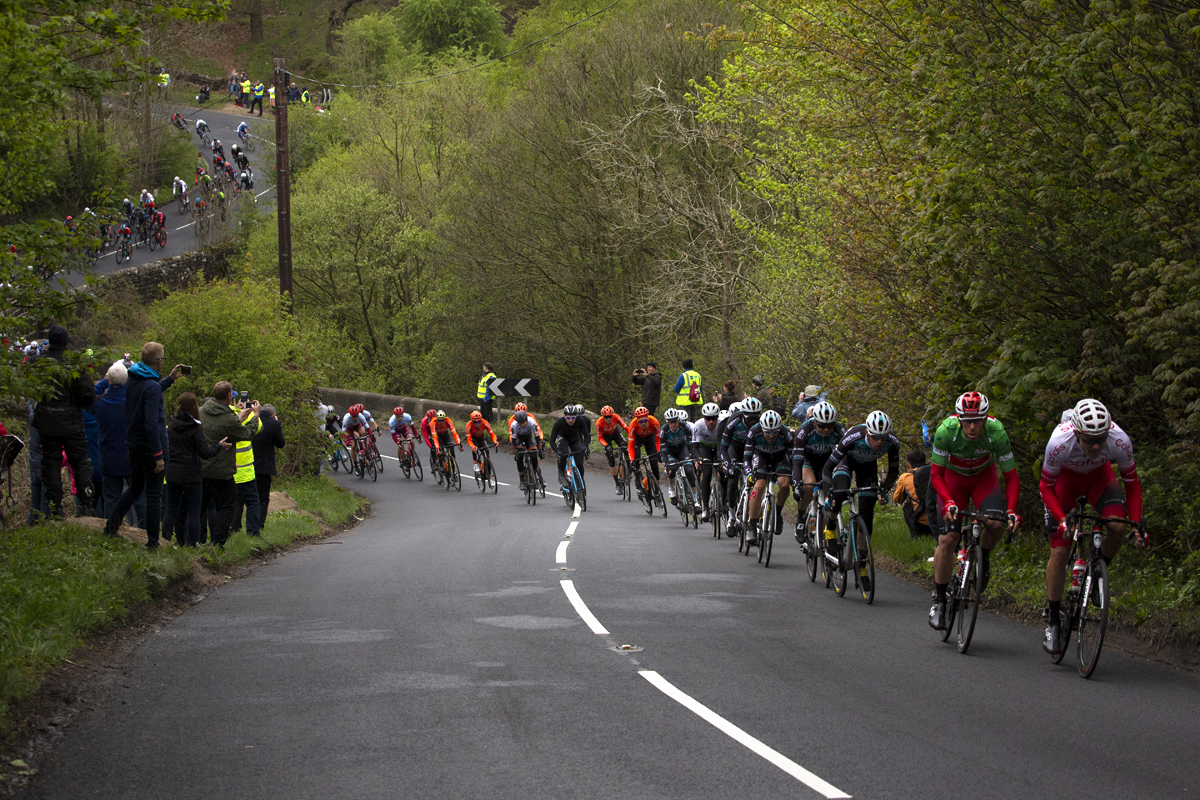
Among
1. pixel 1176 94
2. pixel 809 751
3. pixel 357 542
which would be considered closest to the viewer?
pixel 809 751

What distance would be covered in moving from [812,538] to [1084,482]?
4815 mm

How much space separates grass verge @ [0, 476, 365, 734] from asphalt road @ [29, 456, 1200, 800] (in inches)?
18.2

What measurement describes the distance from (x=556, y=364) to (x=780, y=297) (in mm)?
15990

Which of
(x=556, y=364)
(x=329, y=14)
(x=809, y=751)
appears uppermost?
(x=329, y=14)

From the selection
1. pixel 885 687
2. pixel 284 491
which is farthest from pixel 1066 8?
pixel 284 491

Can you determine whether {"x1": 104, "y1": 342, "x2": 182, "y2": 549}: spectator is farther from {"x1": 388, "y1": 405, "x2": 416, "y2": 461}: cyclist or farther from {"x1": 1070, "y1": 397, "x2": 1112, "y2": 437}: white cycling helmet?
{"x1": 388, "y1": 405, "x2": 416, "y2": 461}: cyclist

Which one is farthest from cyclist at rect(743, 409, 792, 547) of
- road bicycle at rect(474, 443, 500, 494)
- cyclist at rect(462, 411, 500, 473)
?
road bicycle at rect(474, 443, 500, 494)

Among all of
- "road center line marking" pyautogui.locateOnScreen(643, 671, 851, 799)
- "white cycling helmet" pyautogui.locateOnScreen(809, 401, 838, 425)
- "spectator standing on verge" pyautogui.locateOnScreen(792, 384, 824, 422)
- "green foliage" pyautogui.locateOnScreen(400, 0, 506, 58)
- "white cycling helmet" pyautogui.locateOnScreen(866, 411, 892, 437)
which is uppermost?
"green foliage" pyautogui.locateOnScreen(400, 0, 506, 58)

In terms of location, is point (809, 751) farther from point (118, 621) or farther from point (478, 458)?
point (478, 458)

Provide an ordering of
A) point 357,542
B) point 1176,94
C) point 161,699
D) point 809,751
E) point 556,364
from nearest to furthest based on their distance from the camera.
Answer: point 809,751
point 161,699
point 1176,94
point 357,542
point 556,364

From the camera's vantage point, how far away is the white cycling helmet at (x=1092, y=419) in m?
8.04

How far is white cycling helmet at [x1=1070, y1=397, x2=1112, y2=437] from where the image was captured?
804cm

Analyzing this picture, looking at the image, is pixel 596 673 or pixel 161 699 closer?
Result: pixel 161 699

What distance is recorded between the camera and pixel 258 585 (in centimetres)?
1257
